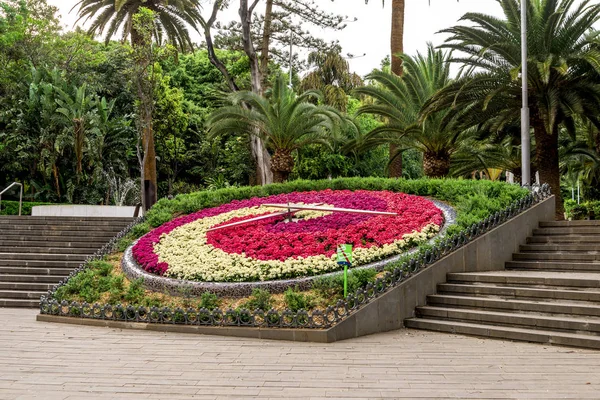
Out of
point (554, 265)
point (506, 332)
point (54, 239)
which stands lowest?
point (506, 332)

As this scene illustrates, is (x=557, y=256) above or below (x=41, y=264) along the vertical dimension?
above

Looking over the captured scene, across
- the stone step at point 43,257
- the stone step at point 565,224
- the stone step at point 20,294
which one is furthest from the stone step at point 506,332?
the stone step at point 43,257

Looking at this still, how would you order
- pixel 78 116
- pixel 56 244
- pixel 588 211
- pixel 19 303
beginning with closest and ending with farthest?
pixel 19 303
pixel 56 244
pixel 588 211
pixel 78 116

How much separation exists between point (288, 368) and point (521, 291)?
481cm

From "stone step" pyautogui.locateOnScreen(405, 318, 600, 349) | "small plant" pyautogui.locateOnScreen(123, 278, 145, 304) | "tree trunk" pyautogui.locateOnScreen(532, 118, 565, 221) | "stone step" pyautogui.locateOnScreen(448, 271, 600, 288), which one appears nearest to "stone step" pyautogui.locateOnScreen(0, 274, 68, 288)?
"small plant" pyautogui.locateOnScreen(123, 278, 145, 304)

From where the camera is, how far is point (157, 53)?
73.0ft

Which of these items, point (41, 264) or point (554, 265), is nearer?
point (554, 265)

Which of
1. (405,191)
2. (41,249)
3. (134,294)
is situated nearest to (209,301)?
(134,294)

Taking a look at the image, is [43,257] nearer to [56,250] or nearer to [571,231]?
[56,250]

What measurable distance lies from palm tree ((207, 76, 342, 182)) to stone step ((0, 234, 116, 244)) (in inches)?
214

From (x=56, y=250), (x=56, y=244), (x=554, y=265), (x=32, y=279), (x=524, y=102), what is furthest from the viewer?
(x=56, y=244)

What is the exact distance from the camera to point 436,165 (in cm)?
2012

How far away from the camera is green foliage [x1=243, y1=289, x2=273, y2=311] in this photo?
10312mm

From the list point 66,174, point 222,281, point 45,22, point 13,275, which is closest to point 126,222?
point 13,275
